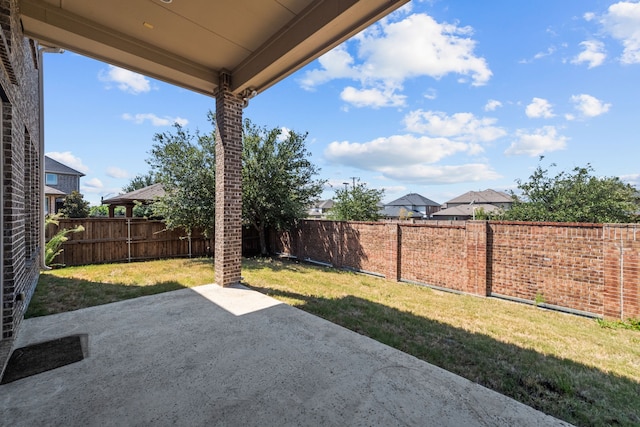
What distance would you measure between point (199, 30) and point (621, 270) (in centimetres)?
709

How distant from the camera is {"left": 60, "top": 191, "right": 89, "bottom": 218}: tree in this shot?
1655 centimetres

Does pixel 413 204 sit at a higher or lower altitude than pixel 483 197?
lower

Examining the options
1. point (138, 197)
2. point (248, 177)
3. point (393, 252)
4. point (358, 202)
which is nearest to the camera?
point (393, 252)

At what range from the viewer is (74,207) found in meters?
16.8

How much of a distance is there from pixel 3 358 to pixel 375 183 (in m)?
11.6

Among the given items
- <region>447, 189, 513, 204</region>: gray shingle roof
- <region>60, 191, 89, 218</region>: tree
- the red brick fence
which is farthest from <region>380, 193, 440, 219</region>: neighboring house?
the red brick fence

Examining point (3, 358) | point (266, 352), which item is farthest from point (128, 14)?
point (266, 352)

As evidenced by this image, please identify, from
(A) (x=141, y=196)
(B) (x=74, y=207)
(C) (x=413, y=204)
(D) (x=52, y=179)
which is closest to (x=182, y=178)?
(A) (x=141, y=196)

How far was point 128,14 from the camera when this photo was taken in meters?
3.28

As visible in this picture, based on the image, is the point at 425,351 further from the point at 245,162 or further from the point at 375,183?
the point at 375,183

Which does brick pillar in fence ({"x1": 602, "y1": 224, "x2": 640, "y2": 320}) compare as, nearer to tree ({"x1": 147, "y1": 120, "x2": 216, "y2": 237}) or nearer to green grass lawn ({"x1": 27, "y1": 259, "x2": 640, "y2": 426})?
green grass lawn ({"x1": 27, "y1": 259, "x2": 640, "y2": 426})

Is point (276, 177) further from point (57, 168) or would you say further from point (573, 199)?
point (57, 168)

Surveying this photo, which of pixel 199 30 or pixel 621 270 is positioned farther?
pixel 621 270

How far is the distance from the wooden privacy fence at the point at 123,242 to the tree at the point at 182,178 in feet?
3.15
